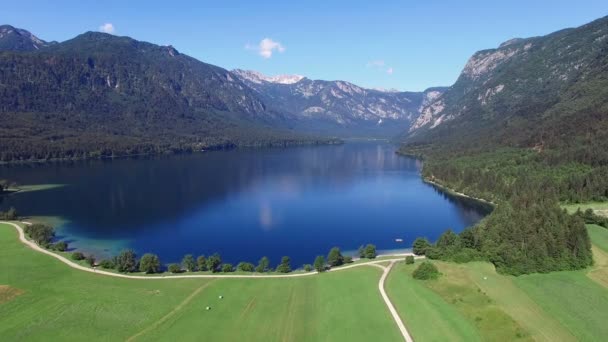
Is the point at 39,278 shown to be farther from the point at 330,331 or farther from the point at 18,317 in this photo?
the point at 330,331

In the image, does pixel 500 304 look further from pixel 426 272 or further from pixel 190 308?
pixel 190 308

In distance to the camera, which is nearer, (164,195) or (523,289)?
(523,289)

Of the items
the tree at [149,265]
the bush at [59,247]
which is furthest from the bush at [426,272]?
the bush at [59,247]

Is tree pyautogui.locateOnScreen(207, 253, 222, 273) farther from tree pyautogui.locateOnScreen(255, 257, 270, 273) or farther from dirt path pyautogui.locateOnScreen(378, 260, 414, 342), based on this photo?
dirt path pyautogui.locateOnScreen(378, 260, 414, 342)

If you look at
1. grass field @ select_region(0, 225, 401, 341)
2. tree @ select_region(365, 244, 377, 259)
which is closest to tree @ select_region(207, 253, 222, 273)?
grass field @ select_region(0, 225, 401, 341)

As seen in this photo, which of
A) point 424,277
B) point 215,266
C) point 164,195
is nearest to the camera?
point 424,277

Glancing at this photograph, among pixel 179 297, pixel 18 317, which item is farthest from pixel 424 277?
pixel 18 317
